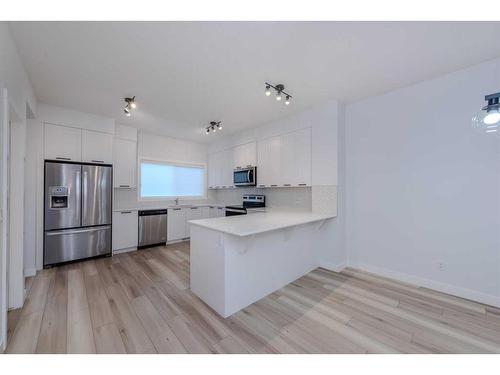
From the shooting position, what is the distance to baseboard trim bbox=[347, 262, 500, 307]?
7.40 ft

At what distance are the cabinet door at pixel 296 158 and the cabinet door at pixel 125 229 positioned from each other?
3.27 m

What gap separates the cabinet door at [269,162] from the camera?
13.3 ft

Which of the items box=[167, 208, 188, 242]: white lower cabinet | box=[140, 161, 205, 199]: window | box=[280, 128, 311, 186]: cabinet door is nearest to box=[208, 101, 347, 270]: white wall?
box=[280, 128, 311, 186]: cabinet door

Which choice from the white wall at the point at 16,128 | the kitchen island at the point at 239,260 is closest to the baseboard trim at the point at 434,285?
the kitchen island at the point at 239,260

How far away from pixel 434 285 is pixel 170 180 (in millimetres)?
5527

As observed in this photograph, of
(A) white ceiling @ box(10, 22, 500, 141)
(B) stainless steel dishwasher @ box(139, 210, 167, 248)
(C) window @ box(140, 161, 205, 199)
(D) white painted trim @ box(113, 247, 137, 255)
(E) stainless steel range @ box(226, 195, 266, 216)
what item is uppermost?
(A) white ceiling @ box(10, 22, 500, 141)

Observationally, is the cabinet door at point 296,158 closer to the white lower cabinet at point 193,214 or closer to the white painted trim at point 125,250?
the white lower cabinet at point 193,214

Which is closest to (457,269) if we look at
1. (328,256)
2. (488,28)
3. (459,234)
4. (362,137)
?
(459,234)

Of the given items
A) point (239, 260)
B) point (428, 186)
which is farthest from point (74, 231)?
point (428, 186)

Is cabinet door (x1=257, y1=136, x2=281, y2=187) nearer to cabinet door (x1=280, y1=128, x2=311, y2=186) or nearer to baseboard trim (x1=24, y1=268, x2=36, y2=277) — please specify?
cabinet door (x1=280, y1=128, x2=311, y2=186)

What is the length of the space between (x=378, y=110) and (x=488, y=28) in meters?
1.31

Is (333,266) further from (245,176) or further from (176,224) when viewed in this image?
(176,224)

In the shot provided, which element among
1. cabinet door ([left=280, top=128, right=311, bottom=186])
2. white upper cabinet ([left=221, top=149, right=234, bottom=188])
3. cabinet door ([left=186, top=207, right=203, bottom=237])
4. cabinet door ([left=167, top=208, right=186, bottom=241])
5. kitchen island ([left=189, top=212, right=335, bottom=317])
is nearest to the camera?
kitchen island ([left=189, top=212, right=335, bottom=317])

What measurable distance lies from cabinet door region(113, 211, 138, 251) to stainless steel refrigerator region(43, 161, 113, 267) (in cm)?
14
